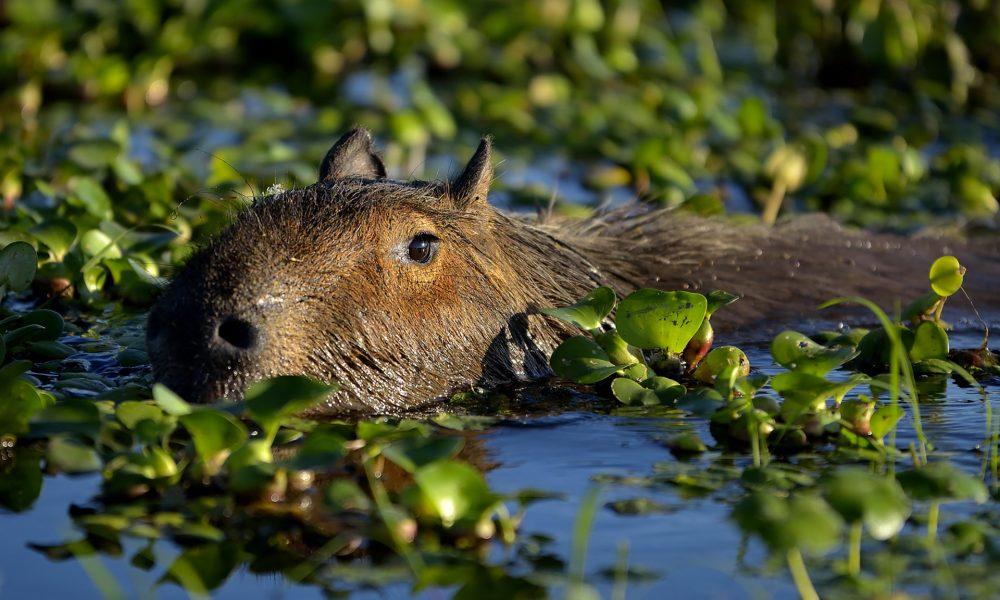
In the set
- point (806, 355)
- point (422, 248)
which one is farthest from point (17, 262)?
point (806, 355)

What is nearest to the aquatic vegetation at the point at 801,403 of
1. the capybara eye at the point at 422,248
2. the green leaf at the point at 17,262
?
the capybara eye at the point at 422,248

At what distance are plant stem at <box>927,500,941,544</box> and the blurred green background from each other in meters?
4.58

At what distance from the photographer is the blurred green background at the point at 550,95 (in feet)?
30.8

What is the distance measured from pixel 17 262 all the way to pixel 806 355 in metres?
3.13

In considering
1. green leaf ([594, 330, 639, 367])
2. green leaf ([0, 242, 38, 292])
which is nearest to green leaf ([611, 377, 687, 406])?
green leaf ([594, 330, 639, 367])

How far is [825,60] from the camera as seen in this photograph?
41.0 ft

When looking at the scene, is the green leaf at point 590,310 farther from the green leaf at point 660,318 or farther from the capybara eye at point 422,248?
the capybara eye at point 422,248

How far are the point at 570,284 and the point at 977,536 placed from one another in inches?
103

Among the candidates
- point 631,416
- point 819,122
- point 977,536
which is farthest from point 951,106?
point 977,536

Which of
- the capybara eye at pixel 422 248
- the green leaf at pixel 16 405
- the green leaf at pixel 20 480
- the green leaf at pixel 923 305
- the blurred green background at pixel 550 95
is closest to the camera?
the green leaf at pixel 20 480

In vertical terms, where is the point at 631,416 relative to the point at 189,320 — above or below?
below

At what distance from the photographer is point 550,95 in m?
10.9

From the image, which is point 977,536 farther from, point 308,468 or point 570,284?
→ point 570,284

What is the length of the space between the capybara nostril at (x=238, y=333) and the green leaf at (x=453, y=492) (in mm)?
1181
